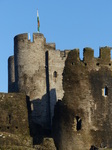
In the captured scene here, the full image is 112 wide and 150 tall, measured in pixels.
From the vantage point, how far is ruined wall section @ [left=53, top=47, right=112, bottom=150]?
3541 centimetres

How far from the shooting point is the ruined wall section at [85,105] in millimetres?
35406

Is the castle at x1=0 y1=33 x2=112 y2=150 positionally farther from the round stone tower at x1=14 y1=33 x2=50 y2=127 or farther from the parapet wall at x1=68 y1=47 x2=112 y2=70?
Answer: the round stone tower at x1=14 y1=33 x2=50 y2=127

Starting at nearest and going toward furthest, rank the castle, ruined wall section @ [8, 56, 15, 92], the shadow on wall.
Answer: the castle < the shadow on wall < ruined wall section @ [8, 56, 15, 92]

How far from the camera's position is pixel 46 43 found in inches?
1922

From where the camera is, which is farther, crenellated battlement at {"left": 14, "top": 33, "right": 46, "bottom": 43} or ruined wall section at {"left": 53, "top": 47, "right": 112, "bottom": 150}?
crenellated battlement at {"left": 14, "top": 33, "right": 46, "bottom": 43}

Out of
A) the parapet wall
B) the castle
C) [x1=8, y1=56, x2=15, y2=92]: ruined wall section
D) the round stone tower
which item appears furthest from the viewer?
[x1=8, y1=56, x2=15, y2=92]: ruined wall section

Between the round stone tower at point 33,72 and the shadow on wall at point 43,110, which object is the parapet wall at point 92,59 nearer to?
the shadow on wall at point 43,110

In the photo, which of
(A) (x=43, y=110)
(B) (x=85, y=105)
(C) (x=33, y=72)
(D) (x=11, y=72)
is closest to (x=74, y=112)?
(B) (x=85, y=105)

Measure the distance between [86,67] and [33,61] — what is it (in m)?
11.4

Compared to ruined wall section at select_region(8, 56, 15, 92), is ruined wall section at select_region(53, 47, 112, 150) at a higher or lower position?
lower

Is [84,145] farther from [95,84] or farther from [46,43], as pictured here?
[46,43]

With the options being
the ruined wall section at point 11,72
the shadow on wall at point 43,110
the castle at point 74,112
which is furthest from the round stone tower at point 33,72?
the castle at point 74,112

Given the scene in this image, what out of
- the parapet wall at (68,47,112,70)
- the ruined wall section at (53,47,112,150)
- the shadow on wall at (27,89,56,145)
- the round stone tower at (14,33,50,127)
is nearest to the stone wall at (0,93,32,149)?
the ruined wall section at (53,47,112,150)

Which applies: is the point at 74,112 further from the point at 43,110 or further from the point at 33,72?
the point at 33,72
